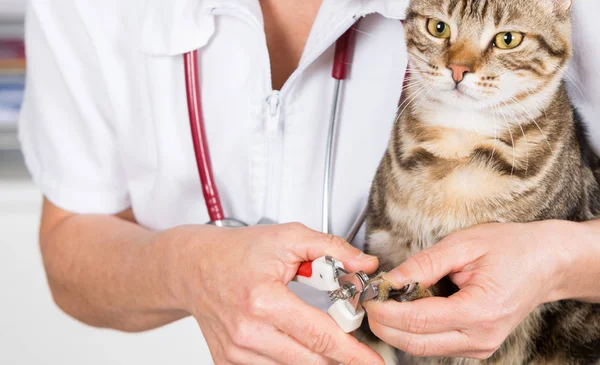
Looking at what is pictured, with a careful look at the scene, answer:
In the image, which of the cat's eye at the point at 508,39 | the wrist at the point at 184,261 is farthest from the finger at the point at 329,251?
the cat's eye at the point at 508,39

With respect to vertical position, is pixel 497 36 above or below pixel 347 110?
above

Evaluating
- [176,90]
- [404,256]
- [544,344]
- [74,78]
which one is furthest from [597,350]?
[74,78]

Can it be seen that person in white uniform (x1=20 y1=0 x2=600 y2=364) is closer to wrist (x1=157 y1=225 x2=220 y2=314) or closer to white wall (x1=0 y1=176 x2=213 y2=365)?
wrist (x1=157 y1=225 x2=220 y2=314)

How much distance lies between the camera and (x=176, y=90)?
91 centimetres

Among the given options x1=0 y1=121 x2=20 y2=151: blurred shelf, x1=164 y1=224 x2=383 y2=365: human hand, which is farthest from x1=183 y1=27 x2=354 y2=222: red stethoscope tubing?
x1=0 y1=121 x2=20 y2=151: blurred shelf

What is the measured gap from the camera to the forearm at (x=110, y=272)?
2.74 feet

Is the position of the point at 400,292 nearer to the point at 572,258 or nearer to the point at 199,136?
the point at 572,258

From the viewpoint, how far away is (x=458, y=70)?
0.63 meters

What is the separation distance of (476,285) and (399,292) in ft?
0.23

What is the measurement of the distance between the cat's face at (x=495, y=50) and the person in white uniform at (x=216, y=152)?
6 centimetres

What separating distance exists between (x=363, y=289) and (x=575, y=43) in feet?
1.05

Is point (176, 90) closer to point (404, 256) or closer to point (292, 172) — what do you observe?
point (292, 172)

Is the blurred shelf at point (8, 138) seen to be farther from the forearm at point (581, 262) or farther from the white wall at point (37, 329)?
the forearm at point (581, 262)

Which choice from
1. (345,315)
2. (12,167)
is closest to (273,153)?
(345,315)
